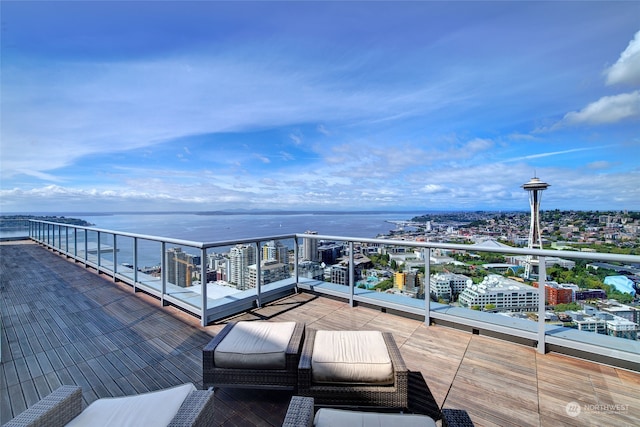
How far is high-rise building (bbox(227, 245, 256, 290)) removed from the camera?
4182 mm

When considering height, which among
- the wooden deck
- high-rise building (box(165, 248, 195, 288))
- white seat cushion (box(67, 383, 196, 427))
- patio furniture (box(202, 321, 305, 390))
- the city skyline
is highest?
the city skyline

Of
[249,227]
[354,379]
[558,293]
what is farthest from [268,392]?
[249,227]

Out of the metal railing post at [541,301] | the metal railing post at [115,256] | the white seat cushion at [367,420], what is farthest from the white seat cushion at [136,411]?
the metal railing post at [115,256]

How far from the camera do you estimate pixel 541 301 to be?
289 cm

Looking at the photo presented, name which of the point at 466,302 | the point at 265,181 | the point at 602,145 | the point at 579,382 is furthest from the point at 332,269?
the point at 265,181

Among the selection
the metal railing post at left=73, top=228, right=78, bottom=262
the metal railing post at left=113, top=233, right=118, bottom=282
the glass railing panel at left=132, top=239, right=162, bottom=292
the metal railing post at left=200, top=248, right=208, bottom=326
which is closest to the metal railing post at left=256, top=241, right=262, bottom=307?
the metal railing post at left=200, top=248, right=208, bottom=326

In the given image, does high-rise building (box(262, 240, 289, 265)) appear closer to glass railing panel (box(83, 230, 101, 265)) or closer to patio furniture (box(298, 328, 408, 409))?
patio furniture (box(298, 328, 408, 409))

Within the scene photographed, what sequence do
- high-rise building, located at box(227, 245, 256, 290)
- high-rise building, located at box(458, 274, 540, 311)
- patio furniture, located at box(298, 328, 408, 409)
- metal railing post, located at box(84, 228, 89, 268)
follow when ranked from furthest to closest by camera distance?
metal railing post, located at box(84, 228, 89, 268) < high-rise building, located at box(227, 245, 256, 290) < high-rise building, located at box(458, 274, 540, 311) < patio furniture, located at box(298, 328, 408, 409)

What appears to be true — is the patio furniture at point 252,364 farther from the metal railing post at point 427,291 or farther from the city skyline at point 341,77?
the city skyline at point 341,77

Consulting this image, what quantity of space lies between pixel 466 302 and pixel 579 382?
4.04 ft

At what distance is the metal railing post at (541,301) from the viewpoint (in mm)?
2812

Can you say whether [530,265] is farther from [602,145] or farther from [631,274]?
[602,145]

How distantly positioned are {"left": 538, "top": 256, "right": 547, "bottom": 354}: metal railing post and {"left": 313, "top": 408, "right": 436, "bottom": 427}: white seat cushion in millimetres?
2419

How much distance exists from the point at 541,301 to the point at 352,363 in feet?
8.20
